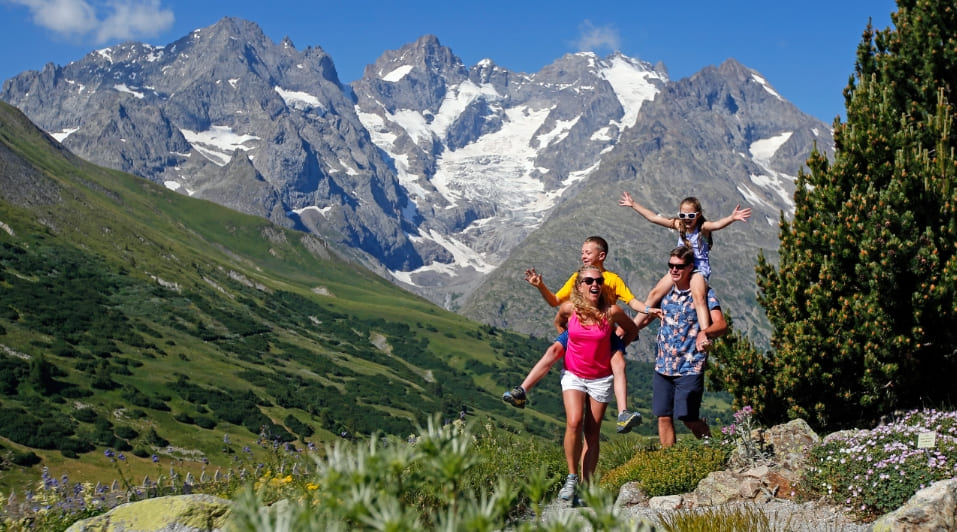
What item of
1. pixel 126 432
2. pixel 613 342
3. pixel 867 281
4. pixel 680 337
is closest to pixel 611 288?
pixel 613 342

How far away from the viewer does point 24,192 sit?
638 feet

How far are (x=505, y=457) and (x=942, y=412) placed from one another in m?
6.29

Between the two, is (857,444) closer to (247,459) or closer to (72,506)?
(247,459)

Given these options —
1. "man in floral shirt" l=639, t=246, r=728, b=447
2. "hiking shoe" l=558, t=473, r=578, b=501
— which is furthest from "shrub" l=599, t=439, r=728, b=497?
"hiking shoe" l=558, t=473, r=578, b=501

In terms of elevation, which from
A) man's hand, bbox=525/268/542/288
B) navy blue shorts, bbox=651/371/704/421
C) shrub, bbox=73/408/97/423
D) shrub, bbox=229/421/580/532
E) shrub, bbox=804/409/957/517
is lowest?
shrub, bbox=73/408/97/423

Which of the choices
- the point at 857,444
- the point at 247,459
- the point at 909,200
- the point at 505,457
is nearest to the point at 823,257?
the point at 909,200

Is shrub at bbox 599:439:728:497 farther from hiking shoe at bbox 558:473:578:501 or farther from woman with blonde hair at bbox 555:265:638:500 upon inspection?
hiking shoe at bbox 558:473:578:501

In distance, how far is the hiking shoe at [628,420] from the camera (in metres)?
9.63

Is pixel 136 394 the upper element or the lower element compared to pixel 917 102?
lower

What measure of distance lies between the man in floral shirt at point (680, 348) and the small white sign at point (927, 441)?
272 cm

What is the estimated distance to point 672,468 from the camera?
11.4 metres

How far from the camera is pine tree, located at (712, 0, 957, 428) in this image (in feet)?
41.2

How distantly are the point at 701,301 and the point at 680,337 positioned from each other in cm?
62

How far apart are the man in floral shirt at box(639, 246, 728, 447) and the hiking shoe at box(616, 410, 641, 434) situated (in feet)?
4.72
